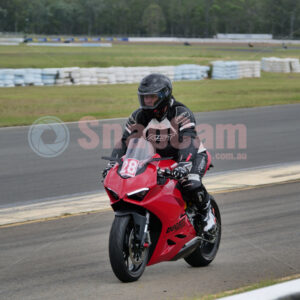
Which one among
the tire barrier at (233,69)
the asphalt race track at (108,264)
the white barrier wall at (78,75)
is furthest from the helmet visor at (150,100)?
the tire barrier at (233,69)

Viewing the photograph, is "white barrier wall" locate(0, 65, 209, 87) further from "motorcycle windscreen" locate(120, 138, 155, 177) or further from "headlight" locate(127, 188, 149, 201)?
"headlight" locate(127, 188, 149, 201)

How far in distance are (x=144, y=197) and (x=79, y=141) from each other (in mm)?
10512

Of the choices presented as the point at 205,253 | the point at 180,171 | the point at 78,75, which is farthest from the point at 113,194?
the point at 78,75

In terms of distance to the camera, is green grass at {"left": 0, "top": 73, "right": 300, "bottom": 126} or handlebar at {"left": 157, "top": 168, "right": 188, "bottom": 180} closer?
handlebar at {"left": 157, "top": 168, "right": 188, "bottom": 180}

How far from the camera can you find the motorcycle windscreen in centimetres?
500

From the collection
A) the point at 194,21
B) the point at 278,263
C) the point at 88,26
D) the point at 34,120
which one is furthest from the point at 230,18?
the point at 278,263

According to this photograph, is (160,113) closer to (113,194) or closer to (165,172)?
(165,172)

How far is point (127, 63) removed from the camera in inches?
1809

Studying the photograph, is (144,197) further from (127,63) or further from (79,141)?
(127,63)

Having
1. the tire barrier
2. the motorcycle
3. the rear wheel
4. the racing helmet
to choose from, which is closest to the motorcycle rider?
the racing helmet

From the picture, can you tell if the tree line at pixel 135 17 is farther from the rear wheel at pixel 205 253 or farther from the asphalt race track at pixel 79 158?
the rear wheel at pixel 205 253

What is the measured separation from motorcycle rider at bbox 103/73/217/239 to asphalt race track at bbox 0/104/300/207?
4.30 metres

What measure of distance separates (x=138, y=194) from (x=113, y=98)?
21.0m

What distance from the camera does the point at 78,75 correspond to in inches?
1180
